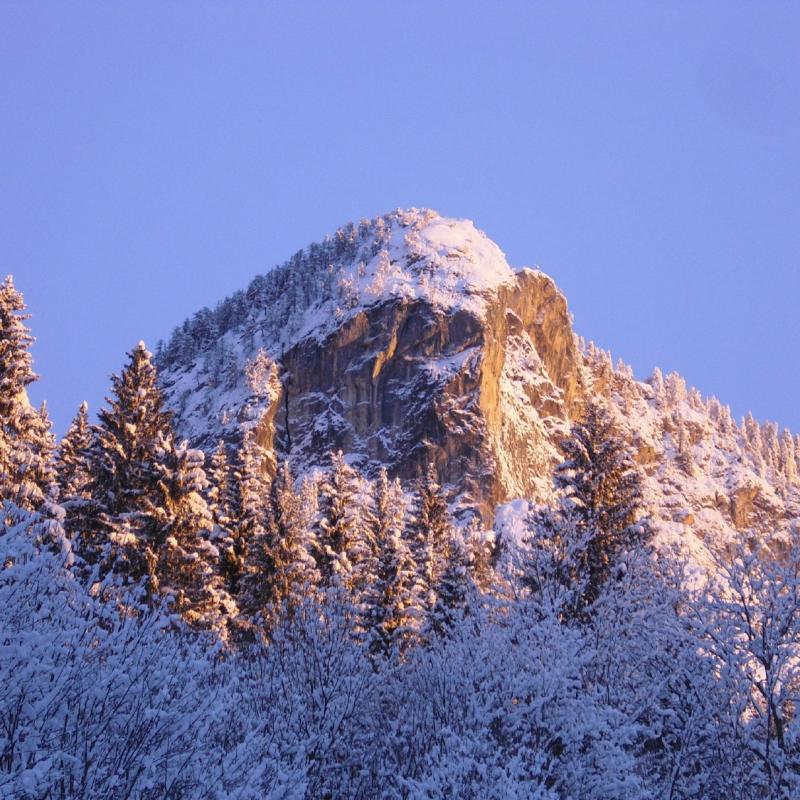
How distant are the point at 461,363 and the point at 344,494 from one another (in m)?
102

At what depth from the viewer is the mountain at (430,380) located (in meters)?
134

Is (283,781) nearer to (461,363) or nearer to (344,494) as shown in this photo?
(344,494)

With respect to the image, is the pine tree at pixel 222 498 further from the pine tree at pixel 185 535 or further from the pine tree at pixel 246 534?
the pine tree at pixel 185 535

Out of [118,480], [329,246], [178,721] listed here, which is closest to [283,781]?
[178,721]

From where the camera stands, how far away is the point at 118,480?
85.9 feet

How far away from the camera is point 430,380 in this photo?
138500mm

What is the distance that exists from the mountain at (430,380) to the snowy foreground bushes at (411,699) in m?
92.8

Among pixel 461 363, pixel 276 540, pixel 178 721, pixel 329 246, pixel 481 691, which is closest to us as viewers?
pixel 178 721

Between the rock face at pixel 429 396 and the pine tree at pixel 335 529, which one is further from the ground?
the rock face at pixel 429 396

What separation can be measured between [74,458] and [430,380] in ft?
333

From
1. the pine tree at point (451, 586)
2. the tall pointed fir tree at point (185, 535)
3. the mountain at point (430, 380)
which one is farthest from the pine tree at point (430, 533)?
the mountain at point (430, 380)

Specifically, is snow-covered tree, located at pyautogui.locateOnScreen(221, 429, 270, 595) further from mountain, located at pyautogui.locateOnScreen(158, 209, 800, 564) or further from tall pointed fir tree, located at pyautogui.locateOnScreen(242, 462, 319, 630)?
mountain, located at pyautogui.locateOnScreen(158, 209, 800, 564)

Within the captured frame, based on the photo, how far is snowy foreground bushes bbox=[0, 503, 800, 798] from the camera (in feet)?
32.8

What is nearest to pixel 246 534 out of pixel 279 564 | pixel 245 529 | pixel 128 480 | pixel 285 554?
pixel 245 529
